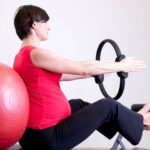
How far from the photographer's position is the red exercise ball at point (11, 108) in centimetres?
150

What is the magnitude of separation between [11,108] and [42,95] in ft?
0.54

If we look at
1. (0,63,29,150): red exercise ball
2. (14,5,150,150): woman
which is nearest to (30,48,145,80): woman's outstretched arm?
(14,5,150,150): woman

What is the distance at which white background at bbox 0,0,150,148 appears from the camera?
2.61 meters

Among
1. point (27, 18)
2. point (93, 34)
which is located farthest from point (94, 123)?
point (93, 34)

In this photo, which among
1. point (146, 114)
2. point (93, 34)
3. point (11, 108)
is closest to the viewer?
point (11, 108)

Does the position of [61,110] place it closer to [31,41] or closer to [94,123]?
[94,123]

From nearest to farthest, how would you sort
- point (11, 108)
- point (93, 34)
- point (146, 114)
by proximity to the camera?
point (11, 108) < point (146, 114) < point (93, 34)

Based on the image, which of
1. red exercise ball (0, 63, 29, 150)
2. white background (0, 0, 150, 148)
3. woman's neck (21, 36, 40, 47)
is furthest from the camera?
white background (0, 0, 150, 148)

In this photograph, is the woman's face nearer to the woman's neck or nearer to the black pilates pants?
the woman's neck

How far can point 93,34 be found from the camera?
2793 millimetres

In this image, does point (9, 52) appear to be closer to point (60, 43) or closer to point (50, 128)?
point (60, 43)

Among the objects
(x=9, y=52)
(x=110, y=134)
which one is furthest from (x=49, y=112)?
(x=9, y=52)

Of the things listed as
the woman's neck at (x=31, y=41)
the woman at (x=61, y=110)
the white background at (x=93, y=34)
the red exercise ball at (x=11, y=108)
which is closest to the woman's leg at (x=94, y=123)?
the woman at (x=61, y=110)

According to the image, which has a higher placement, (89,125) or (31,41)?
(31,41)
